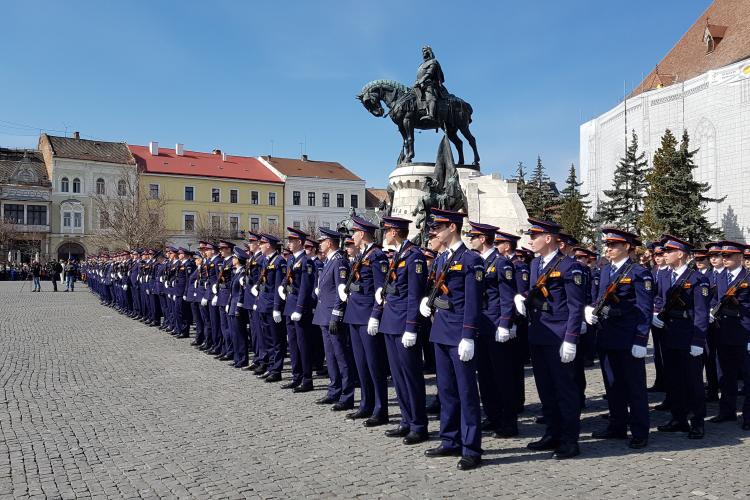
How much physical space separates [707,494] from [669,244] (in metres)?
2.82

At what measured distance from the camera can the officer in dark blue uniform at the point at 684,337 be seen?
19.8 feet

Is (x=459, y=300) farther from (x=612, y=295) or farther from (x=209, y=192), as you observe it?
(x=209, y=192)

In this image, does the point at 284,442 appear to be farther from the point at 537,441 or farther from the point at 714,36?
the point at 714,36

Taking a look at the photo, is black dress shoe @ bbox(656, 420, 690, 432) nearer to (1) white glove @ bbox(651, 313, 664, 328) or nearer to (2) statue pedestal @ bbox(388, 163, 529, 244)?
(1) white glove @ bbox(651, 313, 664, 328)

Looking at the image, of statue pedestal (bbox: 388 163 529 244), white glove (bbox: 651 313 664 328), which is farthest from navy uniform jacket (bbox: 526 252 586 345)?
statue pedestal (bbox: 388 163 529 244)

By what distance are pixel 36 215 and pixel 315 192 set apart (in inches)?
975

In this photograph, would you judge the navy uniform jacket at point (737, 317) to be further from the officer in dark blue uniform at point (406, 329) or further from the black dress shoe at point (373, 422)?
the black dress shoe at point (373, 422)

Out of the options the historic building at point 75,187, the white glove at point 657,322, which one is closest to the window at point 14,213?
the historic building at point 75,187

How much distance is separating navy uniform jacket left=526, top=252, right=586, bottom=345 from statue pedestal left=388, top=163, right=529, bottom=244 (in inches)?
664

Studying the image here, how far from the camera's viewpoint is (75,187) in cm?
5441

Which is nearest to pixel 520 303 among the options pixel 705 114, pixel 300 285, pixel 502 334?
pixel 502 334

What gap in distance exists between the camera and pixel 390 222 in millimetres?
6125

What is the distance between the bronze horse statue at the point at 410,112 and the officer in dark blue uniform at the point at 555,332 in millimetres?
17879

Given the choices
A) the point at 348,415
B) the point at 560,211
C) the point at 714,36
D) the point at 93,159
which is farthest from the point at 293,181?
the point at 348,415
